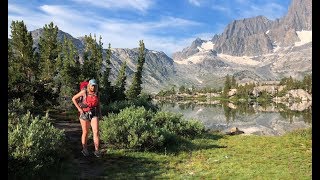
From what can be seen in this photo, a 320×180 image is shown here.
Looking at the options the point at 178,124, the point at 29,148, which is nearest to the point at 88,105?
the point at 29,148

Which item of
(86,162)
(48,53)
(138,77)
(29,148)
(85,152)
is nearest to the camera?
(29,148)

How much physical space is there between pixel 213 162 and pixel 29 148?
28.3 feet

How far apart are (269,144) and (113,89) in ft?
140

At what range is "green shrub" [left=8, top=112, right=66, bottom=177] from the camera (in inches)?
481

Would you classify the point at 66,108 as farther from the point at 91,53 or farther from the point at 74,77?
the point at 91,53

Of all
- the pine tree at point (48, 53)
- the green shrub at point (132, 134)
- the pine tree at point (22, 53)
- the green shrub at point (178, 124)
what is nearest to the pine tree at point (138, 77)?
the pine tree at point (48, 53)

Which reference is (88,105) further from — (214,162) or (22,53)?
(22,53)

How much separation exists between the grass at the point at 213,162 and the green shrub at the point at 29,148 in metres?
2.38

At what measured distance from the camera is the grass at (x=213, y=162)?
1431cm

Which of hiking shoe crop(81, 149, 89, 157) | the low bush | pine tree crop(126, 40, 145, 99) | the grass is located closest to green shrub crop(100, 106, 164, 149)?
the grass

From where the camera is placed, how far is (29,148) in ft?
41.4

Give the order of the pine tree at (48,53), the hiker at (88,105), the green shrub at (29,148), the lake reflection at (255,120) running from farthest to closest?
the lake reflection at (255,120)
the pine tree at (48,53)
the hiker at (88,105)
the green shrub at (29,148)

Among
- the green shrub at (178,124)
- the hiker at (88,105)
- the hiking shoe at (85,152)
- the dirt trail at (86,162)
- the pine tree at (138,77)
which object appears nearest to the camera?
the dirt trail at (86,162)

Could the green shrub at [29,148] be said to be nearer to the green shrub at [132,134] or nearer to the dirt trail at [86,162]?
the dirt trail at [86,162]
